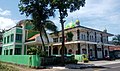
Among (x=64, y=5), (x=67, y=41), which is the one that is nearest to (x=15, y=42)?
(x=67, y=41)

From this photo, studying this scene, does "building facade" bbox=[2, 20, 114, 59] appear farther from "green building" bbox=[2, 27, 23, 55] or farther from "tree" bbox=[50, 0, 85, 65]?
"tree" bbox=[50, 0, 85, 65]

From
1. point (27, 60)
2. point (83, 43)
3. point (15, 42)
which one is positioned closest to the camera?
point (27, 60)

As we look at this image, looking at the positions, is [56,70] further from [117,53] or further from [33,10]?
[117,53]

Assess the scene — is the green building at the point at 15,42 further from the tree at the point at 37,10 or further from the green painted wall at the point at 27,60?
the tree at the point at 37,10

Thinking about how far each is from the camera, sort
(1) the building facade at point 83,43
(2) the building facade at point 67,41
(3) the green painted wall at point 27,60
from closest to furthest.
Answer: (3) the green painted wall at point 27,60 → (2) the building facade at point 67,41 → (1) the building facade at point 83,43

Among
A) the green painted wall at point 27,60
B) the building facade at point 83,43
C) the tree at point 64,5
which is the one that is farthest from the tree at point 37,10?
the building facade at point 83,43

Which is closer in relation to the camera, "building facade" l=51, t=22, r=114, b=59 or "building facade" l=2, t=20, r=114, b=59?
"building facade" l=2, t=20, r=114, b=59

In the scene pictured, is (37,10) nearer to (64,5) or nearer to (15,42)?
(64,5)

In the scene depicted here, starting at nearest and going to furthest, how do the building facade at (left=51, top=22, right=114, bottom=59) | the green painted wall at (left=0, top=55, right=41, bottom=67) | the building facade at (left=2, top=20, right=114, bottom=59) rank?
the green painted wall at (left=0, top=55, right=41, bottom=67)
the building facade at (left=2, top=20, right=114, bottom=59)
the building facade at (left=51, top=22, right=114, bottom=59)

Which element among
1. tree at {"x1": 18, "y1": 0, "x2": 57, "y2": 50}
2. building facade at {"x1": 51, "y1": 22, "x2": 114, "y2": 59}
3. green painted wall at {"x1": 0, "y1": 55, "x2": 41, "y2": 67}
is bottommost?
green painted wall at {"x1": 0, "y1": 55, "x2": 41, "y2": 67}

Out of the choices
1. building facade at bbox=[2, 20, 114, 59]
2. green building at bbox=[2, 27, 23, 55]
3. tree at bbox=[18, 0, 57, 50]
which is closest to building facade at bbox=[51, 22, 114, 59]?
building facade at bbox=[2, 20, 114, 59]

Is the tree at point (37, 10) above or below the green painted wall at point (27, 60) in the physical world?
above

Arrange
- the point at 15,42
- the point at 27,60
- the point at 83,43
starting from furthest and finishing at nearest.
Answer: the point at 83,43
the point at 15,42
the point at 27,60

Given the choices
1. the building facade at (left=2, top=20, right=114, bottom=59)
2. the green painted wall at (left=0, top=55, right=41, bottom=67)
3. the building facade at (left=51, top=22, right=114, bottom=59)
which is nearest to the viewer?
the green painted wall at (left=0, top=55, right=41, bottom=67)
